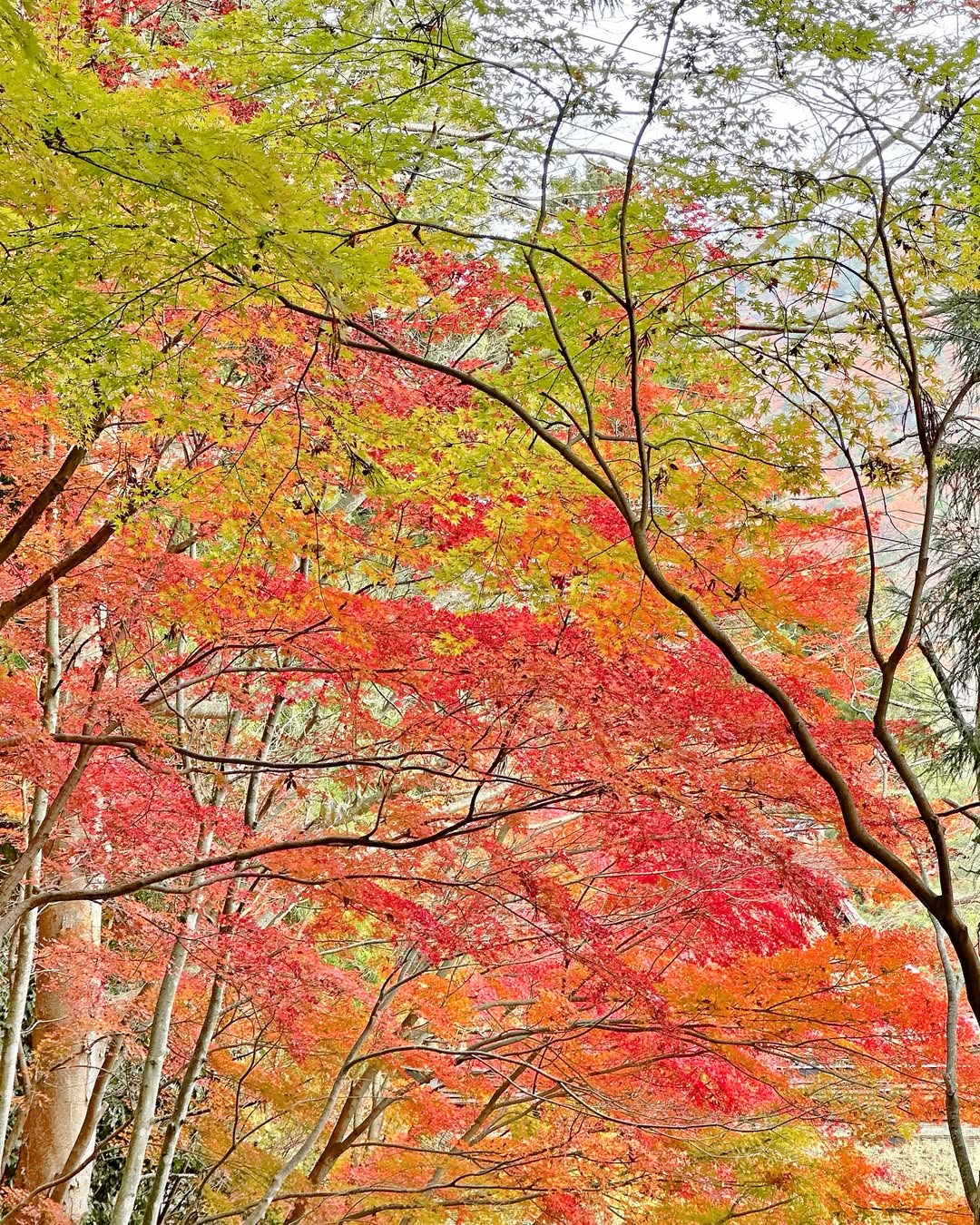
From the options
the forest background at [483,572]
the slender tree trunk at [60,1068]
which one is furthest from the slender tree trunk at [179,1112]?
the slender tree trunk at [60,1068]

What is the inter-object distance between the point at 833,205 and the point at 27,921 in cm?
559

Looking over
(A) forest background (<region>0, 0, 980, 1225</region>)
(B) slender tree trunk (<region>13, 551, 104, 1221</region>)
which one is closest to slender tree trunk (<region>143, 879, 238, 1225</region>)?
(A) forest background (<region>0, 0, 980, 1225</region>)

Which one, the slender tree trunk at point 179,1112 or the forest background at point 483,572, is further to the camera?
the slender tree trunk at point 179,1112

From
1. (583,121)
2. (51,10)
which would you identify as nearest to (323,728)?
(51,10)

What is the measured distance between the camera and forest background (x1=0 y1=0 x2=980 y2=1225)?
3.33 meters

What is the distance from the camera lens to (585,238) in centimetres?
384

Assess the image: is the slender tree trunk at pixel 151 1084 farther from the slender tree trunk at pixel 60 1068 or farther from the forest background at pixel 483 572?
the slender tree trunk at pixel 60 1068

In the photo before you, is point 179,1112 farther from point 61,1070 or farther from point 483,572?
point 483,572

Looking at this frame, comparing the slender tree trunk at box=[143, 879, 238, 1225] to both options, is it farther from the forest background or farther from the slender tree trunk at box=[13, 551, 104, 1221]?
the slender tree trunk at box=[13, 551, 104, 1221]

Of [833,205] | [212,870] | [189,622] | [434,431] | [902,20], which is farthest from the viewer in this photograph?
[212,870]

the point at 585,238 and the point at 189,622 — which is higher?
the point at 585,238

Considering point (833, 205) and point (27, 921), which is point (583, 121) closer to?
point (833, 205)

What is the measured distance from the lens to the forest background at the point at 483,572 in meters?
3.33

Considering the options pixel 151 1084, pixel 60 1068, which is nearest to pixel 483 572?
pixel 151 1084
